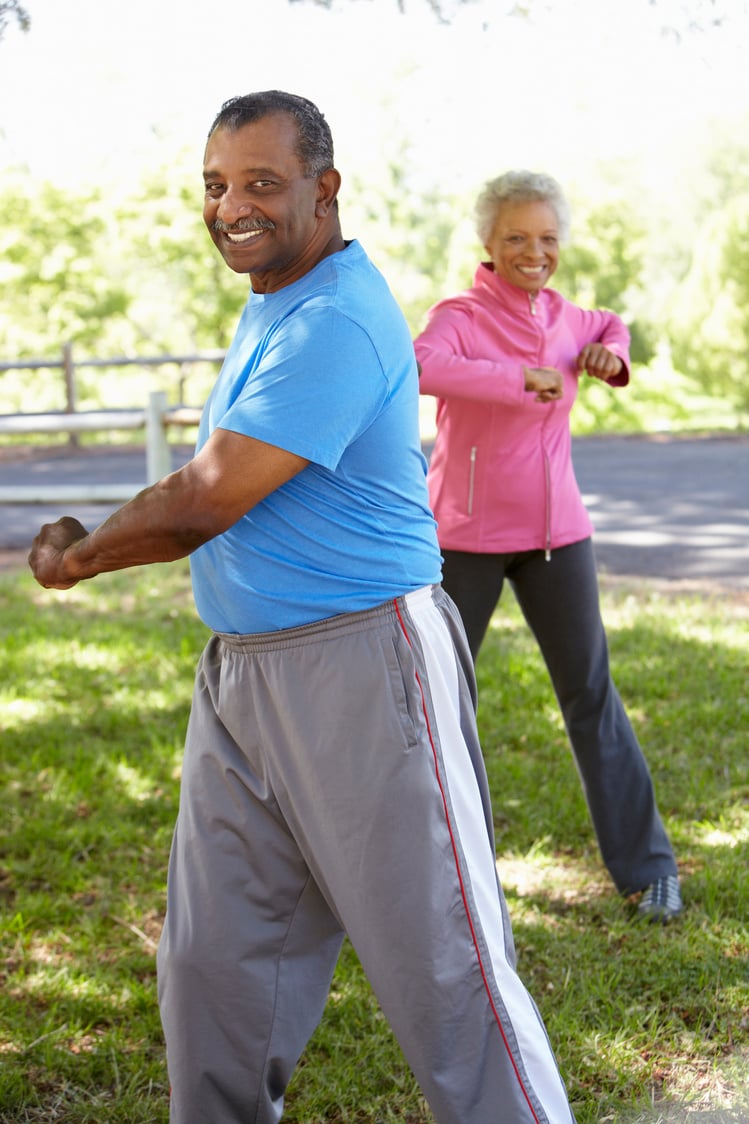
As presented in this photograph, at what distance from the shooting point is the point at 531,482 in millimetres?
3451

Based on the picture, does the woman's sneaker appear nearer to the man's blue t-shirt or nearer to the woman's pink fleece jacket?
the woman's pink fleece jacket

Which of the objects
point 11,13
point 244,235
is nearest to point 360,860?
point 244,235

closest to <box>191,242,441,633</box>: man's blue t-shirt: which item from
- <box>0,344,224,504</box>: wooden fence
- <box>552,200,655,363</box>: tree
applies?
<box>0,344,224,504</box>: wooden fence

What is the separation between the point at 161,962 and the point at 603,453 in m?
13.7

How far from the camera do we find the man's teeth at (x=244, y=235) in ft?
6.71

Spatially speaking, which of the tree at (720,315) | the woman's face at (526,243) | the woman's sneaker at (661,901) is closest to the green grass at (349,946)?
the woman's sneaker at (661,901)

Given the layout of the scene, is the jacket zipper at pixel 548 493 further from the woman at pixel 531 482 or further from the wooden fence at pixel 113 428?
the wooden fence at pixel 113 428

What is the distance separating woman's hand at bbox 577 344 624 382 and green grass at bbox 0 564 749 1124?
1.52 m

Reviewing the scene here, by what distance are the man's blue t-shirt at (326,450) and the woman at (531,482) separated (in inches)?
49.7

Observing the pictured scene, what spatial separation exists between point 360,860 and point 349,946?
151 centimetres

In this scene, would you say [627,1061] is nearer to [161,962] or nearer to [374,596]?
[161,962]

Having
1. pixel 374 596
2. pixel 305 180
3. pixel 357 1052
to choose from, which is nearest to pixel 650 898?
pixel 357 1052

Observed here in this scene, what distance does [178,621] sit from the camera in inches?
266

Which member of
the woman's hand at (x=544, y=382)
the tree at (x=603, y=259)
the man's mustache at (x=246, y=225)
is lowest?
the woman's hand at (x=544, y=382)
